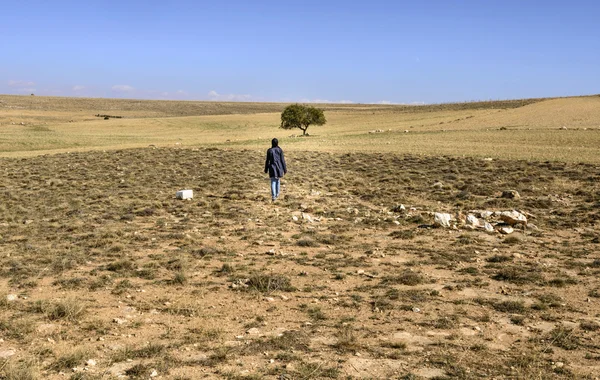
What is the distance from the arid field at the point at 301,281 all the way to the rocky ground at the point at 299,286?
0.04 metres

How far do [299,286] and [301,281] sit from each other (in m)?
0.30

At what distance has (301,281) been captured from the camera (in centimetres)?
983

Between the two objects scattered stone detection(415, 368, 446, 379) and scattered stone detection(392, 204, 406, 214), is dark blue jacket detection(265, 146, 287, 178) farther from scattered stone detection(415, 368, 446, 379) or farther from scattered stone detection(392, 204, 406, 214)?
scattered stone detection(415, 368, 446, 379)

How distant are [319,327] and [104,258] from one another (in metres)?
5.84

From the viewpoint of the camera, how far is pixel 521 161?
2930cm

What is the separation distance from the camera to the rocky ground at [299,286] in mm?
6504

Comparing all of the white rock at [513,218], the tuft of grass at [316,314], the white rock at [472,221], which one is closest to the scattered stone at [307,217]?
the white rock at [472,221]

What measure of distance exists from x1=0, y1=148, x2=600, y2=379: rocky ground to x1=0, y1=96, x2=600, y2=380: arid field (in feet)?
0.13

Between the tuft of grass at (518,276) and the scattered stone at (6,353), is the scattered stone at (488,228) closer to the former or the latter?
the tuft of grass at (518,276)

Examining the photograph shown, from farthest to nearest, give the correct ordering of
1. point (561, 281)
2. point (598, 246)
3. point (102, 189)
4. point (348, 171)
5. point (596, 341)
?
point (348, 171)
point (102, 189)
point (598, 246)
point (561, 281)
point (596, 341)

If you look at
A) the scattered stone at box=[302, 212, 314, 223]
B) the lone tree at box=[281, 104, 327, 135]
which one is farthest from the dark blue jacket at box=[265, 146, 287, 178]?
the lone tree at box=[281, 104, 327, 135]

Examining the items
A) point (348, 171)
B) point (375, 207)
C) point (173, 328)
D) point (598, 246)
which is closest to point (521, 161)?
point (348, 171)

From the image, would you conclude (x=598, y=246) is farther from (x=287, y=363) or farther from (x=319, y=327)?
(x=287, y=363)

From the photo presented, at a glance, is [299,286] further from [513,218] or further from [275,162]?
[275,162]
